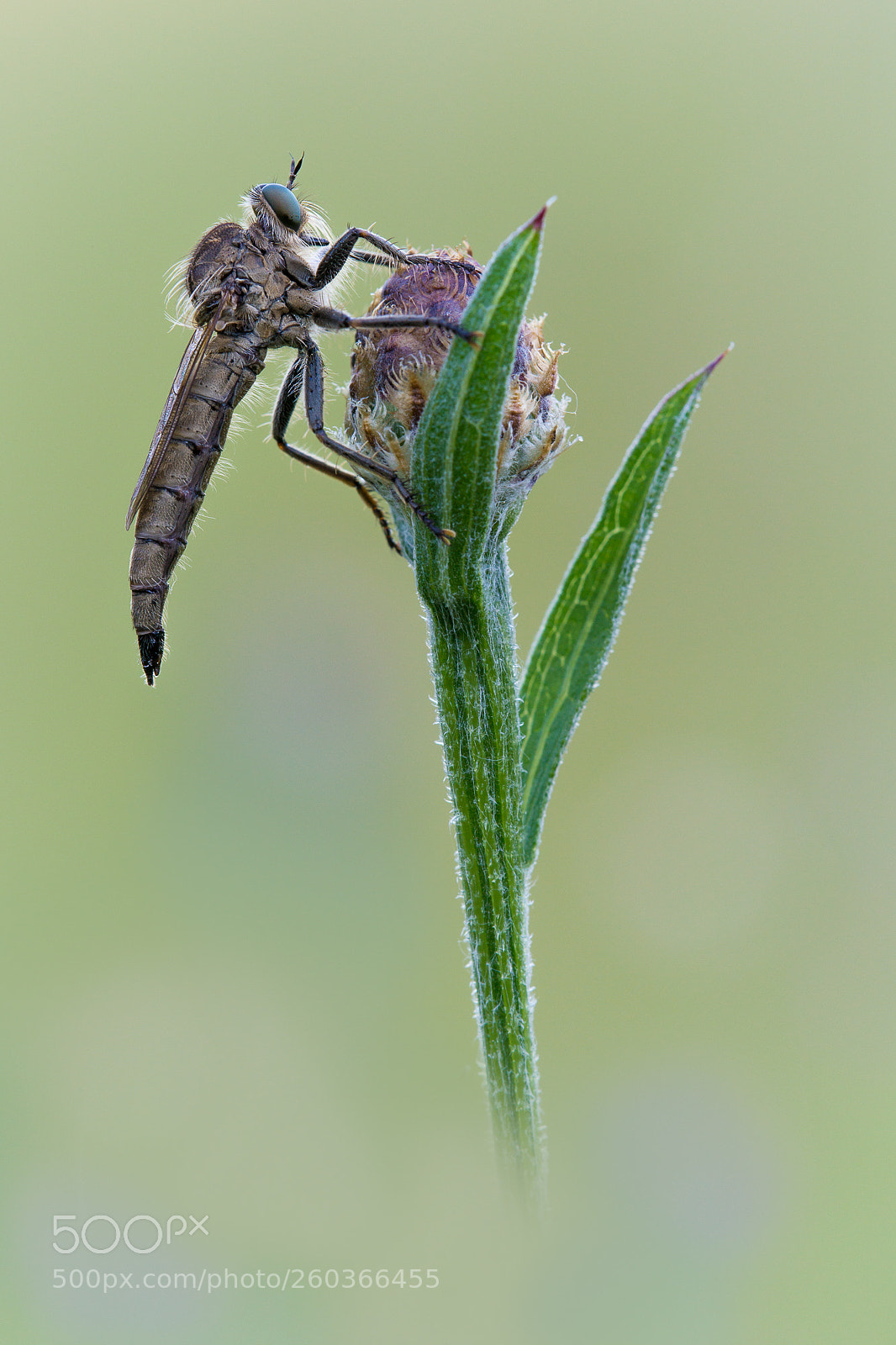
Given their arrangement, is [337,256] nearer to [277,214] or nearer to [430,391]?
[277,214]

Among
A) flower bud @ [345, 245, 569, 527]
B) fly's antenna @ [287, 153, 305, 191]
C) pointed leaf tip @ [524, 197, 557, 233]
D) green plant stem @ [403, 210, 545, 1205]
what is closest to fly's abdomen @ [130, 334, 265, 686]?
fly's antenna @ [287, 153, 305, 191]

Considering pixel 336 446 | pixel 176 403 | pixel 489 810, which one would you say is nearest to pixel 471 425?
pixel 336 446

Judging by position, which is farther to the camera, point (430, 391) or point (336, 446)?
point (336, 446)

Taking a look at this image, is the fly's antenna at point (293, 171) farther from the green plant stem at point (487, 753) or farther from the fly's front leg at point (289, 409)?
the green plant stem at point (487, 753)

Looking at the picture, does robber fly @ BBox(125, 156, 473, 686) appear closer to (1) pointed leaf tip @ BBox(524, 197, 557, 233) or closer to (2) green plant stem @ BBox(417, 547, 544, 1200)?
(2) green plant stem @ BBox(417, 547, 544, 1200)

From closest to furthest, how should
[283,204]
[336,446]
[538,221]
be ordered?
[538,221] < [336,446] < [283,204]
